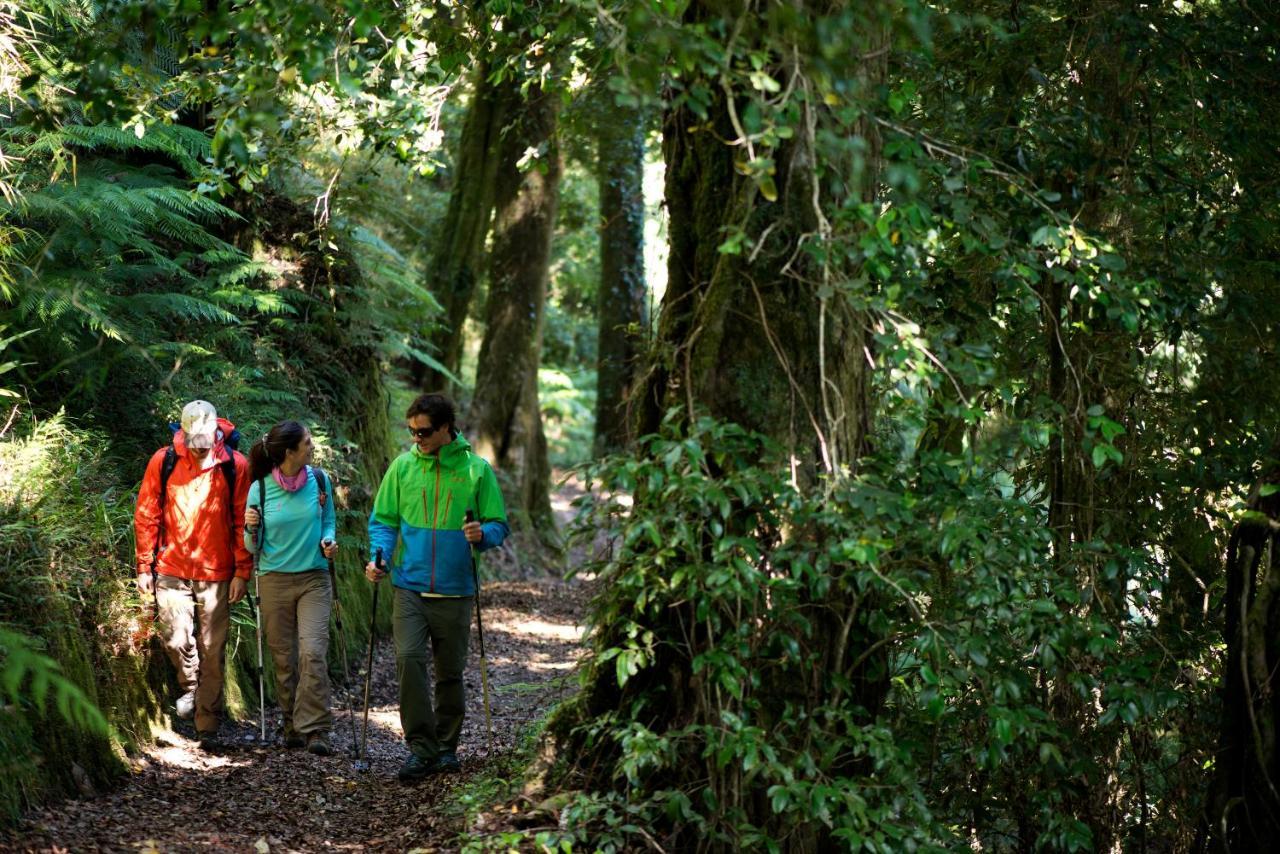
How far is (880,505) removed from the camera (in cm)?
484

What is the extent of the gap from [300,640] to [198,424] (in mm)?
1691

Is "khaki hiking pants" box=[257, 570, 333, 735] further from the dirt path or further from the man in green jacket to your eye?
the man in green jacket

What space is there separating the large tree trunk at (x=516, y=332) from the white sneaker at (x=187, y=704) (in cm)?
818

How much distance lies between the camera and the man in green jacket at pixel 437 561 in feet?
24.8

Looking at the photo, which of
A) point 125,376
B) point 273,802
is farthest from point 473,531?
point 125,376

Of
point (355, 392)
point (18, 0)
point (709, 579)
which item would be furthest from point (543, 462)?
point (709, 579)

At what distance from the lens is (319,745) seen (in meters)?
8.16

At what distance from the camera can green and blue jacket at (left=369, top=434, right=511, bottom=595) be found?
761 centimetres

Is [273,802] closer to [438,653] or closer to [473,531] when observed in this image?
[438,653]

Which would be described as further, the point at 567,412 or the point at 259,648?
the point at 567,412

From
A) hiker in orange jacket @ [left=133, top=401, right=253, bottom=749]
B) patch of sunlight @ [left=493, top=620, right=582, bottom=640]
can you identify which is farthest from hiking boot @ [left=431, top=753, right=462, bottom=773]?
patch of sunlight @ [left=493, top=620, right=582, bottom=640]

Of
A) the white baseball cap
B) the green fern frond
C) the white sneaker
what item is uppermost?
the green fern frond

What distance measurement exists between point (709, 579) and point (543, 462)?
1236cm

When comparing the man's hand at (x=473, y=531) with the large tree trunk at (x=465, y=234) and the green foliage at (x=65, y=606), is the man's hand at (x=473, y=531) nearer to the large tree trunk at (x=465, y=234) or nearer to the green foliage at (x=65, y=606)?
Result: the green foliage at (x=65, y=606)
